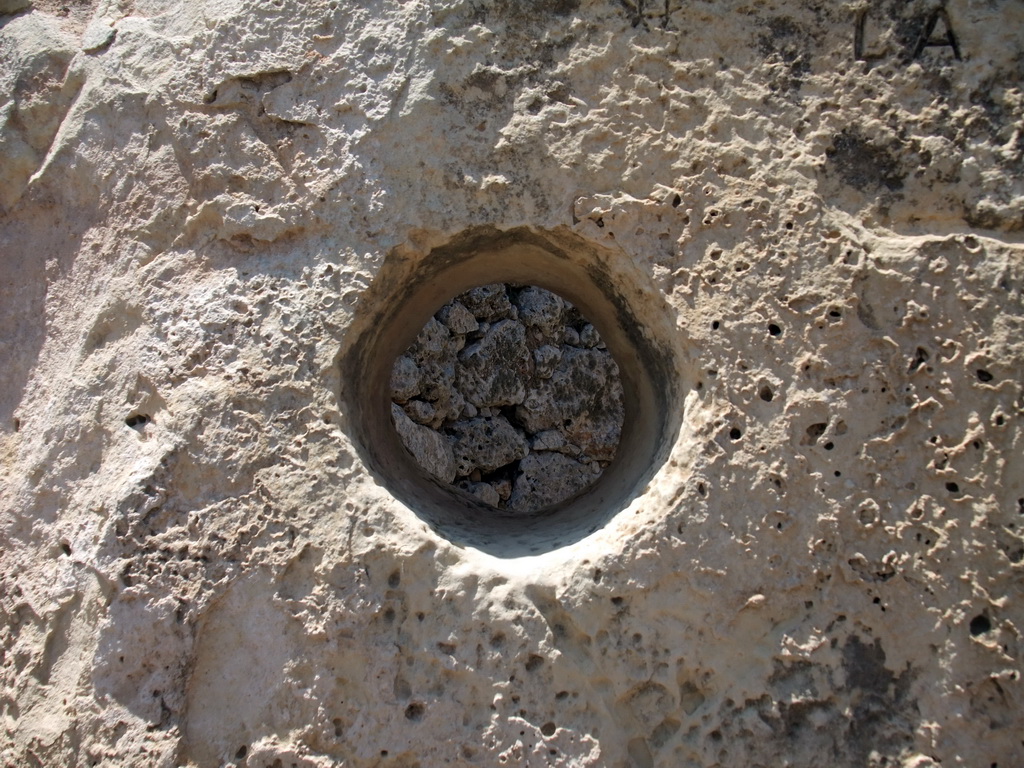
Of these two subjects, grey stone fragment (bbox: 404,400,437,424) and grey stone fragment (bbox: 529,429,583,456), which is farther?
grey stone fragment (bbox: 529,429,583,456)

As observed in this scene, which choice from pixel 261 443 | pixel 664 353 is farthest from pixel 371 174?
pixel 664 353

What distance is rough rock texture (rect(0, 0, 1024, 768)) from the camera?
149 cm

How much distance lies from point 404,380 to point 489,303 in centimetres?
79

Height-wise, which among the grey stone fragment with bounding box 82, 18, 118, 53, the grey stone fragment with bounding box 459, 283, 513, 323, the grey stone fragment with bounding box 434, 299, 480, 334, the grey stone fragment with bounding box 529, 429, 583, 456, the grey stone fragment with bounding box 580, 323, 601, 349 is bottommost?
the grey stone fragment with bounding box 82, 18, 118, 53

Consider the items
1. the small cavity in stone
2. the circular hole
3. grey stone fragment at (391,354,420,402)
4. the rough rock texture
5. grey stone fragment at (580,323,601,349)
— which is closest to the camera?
the rough rock texture

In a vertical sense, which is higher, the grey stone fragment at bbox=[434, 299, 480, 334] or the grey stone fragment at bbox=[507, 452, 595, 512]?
the grey stone fragment at bbox=[434, 299, 480, 334]

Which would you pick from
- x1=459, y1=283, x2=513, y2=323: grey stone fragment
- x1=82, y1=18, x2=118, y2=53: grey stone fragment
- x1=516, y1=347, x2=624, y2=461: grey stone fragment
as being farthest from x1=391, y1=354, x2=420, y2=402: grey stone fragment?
x1=82, y1=18, x2=118, y2=53: grey stone fragment

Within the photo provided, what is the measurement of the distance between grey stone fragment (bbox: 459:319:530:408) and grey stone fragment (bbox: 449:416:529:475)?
0.14m

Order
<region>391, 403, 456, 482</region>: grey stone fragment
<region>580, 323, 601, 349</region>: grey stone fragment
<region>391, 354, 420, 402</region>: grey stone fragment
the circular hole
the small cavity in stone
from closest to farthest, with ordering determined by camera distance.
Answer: the circular hole
<region>391, 403, 456, 482</region>: grey stone fragment
<region>391, 354, 420, 402</region>: grey stone fragment
the small cavity in stone
<region>580, 323, 601, 349</region>: grey stone fragment

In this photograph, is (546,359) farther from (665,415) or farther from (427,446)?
(665,415)

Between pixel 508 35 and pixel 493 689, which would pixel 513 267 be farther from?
pixel 493 689

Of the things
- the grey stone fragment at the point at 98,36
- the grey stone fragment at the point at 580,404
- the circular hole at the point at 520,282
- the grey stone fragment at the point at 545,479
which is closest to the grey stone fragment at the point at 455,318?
the grey stone fragment at the point at 580,404

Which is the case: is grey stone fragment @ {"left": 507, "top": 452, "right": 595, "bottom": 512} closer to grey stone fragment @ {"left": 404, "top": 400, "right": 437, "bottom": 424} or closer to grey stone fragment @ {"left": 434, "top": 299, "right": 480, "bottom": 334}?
grey stone fragment @ {"left": 404, "top": 400, "right": 437, "bottom": 424}

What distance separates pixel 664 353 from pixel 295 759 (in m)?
1.11
